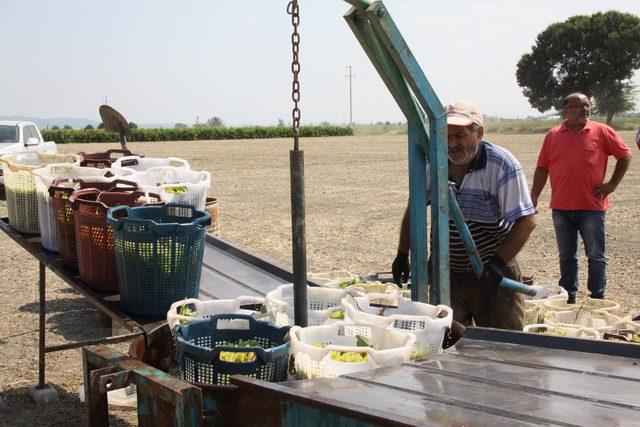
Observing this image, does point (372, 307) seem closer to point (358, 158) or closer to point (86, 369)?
point (86, 369)

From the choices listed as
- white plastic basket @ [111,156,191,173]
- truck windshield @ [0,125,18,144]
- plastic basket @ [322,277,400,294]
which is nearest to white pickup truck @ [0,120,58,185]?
truck windshield @ [0,125,18,144]

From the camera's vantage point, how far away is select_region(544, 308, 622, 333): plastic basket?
555 cm

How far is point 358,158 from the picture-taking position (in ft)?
98.0

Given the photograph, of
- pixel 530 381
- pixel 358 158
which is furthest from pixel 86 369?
pixel 358 158

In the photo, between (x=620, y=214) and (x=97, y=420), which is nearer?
(x=97, y=420)

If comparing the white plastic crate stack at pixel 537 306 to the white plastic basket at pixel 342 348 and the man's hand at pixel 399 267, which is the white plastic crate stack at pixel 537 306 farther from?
the white plastic basket at pixel 342 348

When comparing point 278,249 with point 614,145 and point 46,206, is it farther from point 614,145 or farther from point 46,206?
point 46,206

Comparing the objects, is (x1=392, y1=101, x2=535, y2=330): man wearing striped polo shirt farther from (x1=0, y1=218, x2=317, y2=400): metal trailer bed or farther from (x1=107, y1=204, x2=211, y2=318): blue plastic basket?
(x1=107, y1=204, x2=211, y2=318): blue plastic basket

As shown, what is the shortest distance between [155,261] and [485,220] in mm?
Answer: 1813

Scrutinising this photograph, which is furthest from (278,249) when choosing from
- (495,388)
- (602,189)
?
(495,388)

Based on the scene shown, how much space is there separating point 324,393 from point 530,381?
2.28ft

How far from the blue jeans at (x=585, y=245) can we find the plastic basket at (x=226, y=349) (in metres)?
4.89

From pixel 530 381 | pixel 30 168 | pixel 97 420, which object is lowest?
pixel 97 420

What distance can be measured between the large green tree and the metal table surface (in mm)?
74379
